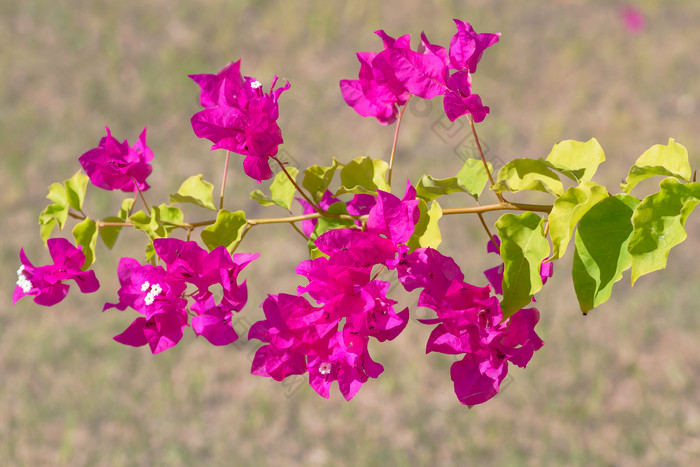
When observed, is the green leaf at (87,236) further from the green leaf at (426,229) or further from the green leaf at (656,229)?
the green leaf at (656,229)

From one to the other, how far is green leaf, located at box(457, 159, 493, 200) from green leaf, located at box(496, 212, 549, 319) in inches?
4.6

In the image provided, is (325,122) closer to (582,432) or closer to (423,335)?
(423,335)

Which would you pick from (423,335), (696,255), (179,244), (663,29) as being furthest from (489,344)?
(663,29)

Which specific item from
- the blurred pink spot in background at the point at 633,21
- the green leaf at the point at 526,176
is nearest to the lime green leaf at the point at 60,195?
the green leaf at the point at 526,176

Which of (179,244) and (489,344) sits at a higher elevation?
(179,244)

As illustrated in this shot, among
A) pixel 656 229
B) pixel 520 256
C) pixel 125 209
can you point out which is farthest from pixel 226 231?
pixel 656 229

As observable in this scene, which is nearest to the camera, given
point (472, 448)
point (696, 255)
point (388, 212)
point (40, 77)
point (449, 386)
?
point (388, 212)

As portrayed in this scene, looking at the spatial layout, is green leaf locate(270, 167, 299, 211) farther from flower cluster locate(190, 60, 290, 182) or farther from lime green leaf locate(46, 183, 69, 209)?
lime green leaf locate(46, 183, 69, 209)

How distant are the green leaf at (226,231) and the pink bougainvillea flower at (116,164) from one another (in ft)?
0.52

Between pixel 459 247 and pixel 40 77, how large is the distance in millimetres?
2049

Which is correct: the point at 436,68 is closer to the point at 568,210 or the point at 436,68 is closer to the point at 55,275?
the point at 568,210

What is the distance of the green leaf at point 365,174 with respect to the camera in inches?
A: 27.6

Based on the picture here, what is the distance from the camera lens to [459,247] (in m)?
2.62

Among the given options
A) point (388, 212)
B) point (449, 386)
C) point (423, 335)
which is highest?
point (388, 212)
